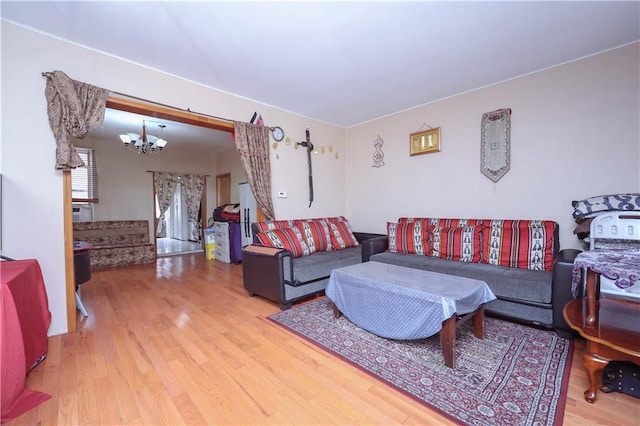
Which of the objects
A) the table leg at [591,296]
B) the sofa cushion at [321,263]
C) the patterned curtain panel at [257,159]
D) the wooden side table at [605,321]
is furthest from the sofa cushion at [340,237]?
the table leg at [591,296]

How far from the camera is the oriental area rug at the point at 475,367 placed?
4.62 ft

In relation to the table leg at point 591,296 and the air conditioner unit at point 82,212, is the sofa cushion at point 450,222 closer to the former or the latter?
the table leg at point 591,296

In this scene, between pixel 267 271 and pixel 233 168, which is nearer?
pixel 267 271

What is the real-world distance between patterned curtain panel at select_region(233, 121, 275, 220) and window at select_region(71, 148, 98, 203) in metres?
3.87

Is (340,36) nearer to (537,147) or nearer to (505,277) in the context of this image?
(537,147)

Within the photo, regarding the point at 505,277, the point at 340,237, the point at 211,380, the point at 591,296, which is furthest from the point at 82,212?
the point at 591,296

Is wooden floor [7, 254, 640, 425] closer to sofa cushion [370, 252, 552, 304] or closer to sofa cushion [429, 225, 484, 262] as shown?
sofa cushion [370, 252, 552, 304]

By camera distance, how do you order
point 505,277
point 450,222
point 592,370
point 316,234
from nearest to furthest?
point 592,370 → point 505,277 → point 450,222 → point 316,234

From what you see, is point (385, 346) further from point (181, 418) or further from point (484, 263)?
point (484, 263)

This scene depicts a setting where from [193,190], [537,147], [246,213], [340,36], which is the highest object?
[340,36]

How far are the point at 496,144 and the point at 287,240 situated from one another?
2.78 metres

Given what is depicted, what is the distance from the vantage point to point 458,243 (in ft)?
10.1

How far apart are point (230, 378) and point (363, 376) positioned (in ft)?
2.83

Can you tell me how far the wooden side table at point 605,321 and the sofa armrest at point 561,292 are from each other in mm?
303
